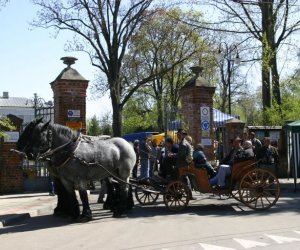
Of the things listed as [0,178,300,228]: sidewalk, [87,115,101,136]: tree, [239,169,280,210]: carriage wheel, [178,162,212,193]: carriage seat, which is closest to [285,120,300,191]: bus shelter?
[0,178,300,228]: sidewalk

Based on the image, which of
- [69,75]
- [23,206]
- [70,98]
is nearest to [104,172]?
[23,206]

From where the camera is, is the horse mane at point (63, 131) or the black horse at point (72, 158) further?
the horse mane at point (63, 131)

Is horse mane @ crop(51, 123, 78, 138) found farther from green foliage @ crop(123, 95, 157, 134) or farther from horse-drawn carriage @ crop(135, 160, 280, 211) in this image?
green foliage @ crop(123, 95, 157, 134)

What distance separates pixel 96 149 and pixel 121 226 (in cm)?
199

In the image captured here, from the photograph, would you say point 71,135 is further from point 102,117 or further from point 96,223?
point 102,117

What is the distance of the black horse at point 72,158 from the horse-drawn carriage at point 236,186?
2.92 feet

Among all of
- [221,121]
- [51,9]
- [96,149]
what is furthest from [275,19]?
[96,149]

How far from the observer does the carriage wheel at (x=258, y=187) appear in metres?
11.8

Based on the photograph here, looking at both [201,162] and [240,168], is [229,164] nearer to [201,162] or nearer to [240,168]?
[240,168]

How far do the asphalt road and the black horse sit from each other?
0.45 meters

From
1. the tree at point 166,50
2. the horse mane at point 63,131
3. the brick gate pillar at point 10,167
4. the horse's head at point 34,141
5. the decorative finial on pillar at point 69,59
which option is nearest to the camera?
the horse's head at point 34,141

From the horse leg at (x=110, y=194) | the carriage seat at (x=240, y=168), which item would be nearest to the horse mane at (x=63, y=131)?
the horse leg at (x=110, y=194)

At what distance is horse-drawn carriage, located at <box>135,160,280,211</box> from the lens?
11758 mm

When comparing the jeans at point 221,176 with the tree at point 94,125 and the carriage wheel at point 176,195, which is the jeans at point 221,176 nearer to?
the carriage wheel at point 176,195
